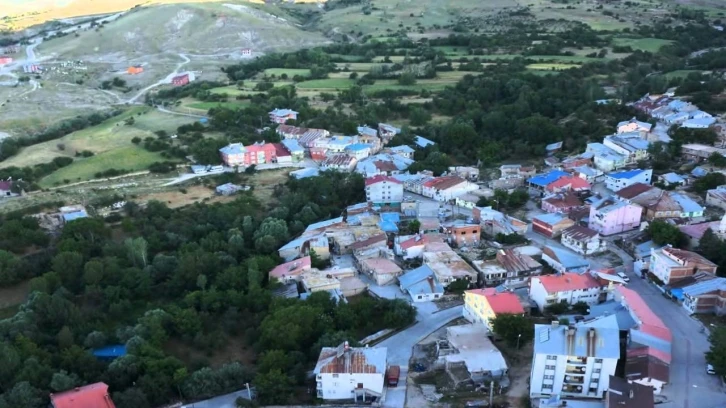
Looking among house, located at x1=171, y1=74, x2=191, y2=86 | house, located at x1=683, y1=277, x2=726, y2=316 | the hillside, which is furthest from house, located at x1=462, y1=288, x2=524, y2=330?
the hillside

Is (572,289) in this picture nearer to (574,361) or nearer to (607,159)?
(574,361)

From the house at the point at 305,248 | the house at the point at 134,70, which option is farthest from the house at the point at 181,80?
the house at the point at 305,248

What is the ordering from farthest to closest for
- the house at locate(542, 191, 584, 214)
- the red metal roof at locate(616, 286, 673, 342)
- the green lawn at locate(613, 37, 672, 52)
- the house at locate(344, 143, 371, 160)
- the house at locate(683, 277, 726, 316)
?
the green lawn at locate(613, 37, 672, 52)
the house at locate(344, 143, 371, 160)
the house at locate(542, 191, 584, 214)
the house at locate(683, 277, 726, 316)
the red metal roof at locate(616, 286, 673, 342)

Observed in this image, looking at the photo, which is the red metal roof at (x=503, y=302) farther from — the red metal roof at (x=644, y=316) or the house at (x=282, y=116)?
the house at (x=282, y=116)

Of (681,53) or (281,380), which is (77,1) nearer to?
(681,53)

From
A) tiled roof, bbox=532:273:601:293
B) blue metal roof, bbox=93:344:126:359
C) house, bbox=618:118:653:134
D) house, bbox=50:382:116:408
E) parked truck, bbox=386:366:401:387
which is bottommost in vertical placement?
blue metal roof, bbox=93:344:126:359

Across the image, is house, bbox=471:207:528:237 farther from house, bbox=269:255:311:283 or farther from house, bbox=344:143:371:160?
house, bbox=344:143:371:160

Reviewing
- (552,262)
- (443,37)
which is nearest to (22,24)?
(443,37)
